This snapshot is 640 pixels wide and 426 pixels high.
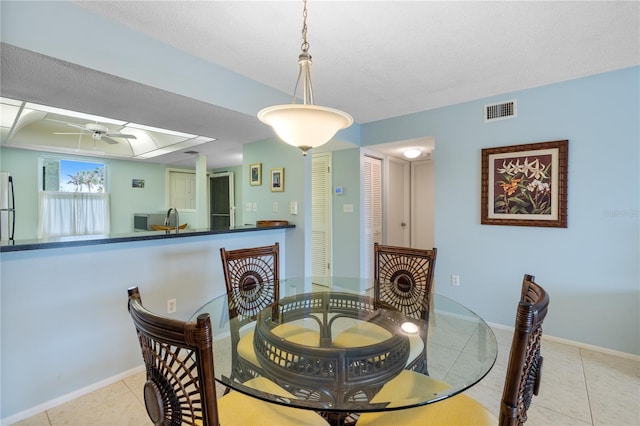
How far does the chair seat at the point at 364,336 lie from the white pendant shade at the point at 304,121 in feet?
3.58

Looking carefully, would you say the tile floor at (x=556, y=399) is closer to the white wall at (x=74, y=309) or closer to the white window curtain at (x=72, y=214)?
the white wall at (x=74, y=309)

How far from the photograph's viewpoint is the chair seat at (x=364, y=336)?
1.54 meters

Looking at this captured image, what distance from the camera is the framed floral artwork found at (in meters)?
2.65

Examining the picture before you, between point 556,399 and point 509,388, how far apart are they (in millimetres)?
1548

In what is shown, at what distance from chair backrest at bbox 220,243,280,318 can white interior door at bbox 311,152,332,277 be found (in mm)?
2139

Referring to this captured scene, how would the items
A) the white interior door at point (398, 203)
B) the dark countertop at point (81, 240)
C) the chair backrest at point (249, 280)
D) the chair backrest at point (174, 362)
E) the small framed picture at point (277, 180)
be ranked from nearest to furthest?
the chair backrest at point (174, 362), the dark countertop at point (81, 240), the chair backrest at point (249, 280), the small framed picture at point (277, 180), the white interior door at point (398, 203)

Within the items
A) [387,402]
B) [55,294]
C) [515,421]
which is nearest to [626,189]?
[515,421]

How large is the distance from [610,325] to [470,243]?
124 cm

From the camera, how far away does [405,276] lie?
2.29m

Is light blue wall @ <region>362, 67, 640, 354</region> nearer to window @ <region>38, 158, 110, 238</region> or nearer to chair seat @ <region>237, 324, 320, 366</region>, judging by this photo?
chair seat @ <region>237, 324, 320, 366</region>

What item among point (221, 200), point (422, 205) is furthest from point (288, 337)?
point (221, 200)

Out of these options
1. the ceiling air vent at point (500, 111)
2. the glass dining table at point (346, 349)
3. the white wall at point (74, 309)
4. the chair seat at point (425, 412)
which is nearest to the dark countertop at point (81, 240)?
the white wall at point (74, 309)

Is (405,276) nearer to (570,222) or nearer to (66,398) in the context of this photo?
(570,222)

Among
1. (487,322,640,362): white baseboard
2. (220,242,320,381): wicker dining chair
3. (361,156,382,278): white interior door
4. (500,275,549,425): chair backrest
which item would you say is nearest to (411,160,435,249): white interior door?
(361,156,382,278): white interior door
